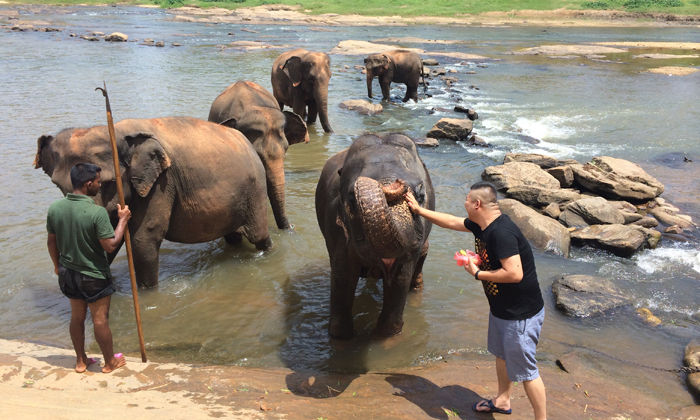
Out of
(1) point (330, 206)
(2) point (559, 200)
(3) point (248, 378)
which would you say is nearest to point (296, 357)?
(3) point (248, 378)

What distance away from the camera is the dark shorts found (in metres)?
3.83

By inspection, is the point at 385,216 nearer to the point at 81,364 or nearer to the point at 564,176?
the point at 81,364

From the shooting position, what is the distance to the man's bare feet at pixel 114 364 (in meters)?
4.04

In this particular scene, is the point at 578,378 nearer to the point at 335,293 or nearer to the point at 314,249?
the point at 335,293

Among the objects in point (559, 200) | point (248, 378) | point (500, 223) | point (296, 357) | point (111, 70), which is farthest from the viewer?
point (111, 70)

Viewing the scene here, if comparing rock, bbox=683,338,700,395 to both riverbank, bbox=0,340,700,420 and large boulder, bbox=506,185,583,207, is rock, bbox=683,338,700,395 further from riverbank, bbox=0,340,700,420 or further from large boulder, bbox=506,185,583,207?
large boulder, bbox=506,185,583,207

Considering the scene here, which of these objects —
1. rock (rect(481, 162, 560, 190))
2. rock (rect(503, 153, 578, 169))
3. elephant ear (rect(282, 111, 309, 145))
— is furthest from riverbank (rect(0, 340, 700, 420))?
rock (rect(503, 153, 578, 169))

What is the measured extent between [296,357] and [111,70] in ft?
64.9

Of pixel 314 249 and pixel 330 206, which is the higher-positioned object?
pixel 330 206

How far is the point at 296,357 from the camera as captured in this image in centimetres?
472

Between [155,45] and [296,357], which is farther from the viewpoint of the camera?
[155,45]

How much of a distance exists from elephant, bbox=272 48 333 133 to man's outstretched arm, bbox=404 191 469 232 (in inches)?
397

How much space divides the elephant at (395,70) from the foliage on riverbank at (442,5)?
122 feet

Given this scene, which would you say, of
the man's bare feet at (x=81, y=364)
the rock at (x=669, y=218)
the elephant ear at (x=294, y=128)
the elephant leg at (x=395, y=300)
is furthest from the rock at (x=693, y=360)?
the elephant ear at (x=294, y=128)
